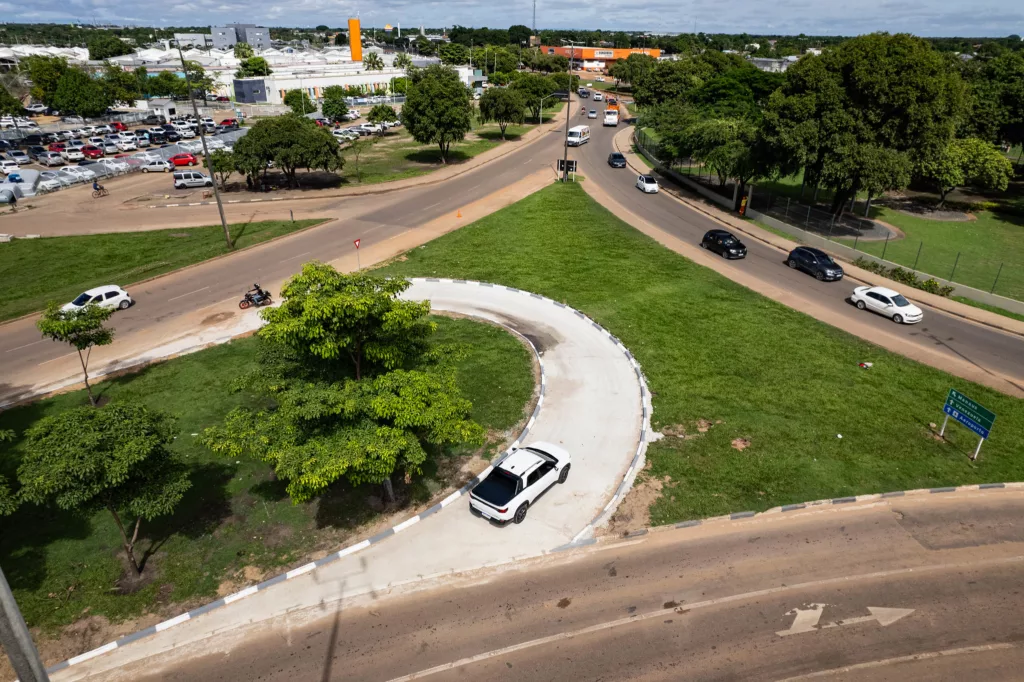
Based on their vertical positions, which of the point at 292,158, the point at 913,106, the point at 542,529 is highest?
the point at 913,106

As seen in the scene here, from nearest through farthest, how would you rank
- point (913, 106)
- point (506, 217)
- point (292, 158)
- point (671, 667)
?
1. point (671, 667)
2. point (913, 106)
3. point (506, 217)
4. point (292, 158)

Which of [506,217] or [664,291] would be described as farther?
[506,217]

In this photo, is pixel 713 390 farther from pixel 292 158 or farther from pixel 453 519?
pixel 292 158

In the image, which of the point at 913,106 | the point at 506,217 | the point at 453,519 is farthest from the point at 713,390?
the point at 913,106

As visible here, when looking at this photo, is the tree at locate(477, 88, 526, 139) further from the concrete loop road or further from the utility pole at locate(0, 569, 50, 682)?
the utility pole at locate(0, 569, 50, 682)

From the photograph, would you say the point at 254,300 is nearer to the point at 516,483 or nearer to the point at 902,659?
the point at 516,483

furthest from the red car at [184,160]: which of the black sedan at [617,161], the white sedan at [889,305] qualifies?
the white sedan at [889,305]

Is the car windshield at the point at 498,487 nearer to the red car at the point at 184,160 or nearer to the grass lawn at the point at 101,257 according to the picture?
the grass lawn at the point at 101,257
